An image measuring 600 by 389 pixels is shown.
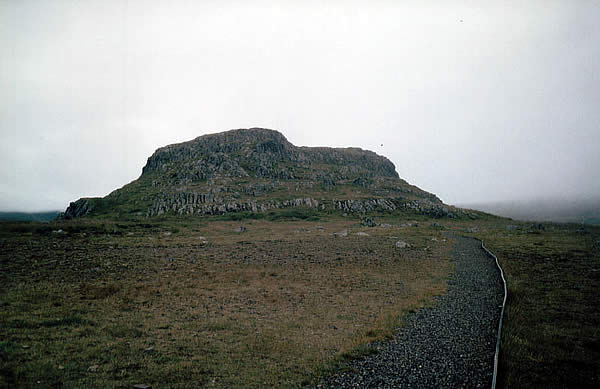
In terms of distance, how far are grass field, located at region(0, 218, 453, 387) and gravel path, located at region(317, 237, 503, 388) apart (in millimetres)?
1010

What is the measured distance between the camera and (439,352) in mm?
10883

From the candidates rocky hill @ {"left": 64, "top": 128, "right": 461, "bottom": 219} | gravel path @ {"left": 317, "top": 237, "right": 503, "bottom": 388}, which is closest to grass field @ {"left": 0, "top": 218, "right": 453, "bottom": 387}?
gravel path @ {"left": 317, "top": 237, "right": 503, "bottom": 388}

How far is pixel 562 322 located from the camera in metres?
13.9

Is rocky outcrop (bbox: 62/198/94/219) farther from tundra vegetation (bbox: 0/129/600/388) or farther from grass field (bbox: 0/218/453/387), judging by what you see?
grass field (bbox: 0/218/453/387)

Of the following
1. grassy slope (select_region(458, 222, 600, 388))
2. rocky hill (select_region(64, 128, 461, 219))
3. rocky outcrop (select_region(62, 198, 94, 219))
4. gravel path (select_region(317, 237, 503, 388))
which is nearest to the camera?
gravel path (select_region(317, 237, 503, 388))

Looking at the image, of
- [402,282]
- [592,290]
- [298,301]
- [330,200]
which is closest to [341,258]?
[402,282]

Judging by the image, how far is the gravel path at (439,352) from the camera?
8984 mm

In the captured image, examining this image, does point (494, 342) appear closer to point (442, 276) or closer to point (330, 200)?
point (442, 276)

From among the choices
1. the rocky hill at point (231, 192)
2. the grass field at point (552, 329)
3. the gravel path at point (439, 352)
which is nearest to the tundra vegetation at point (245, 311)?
the grass field at point (552, 329)

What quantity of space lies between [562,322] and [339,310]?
1212 cm

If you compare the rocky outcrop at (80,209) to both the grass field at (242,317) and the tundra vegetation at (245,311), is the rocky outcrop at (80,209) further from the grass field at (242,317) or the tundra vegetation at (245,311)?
the grass field at (242,317)

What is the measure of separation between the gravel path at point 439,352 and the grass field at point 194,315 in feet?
3.31

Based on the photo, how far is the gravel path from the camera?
354 inches

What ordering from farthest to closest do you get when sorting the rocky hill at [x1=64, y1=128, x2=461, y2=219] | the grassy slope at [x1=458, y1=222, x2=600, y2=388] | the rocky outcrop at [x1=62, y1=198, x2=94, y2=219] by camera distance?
the rocky hill at [x1=64, y1=128, x2=461, y2=219] → the rocky outcrop at [x1=62, y1=198, x2=94, y2=219] → the grassy slope at [x1=458, y1=222, x2=600, y2=388]
